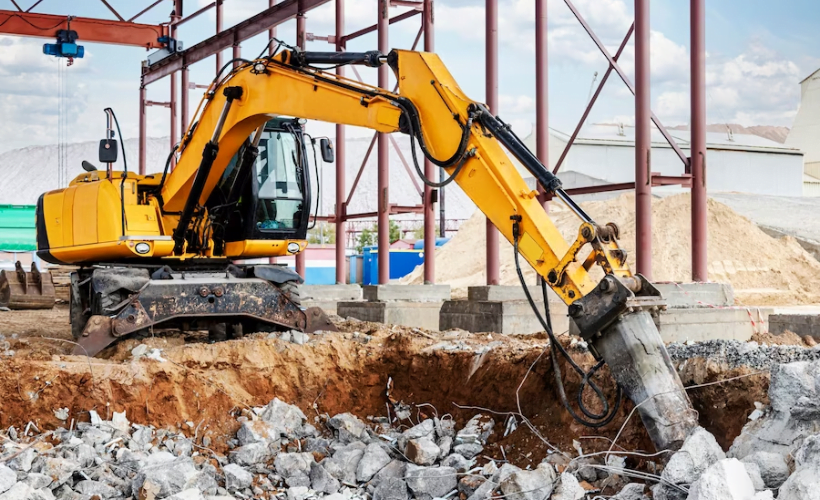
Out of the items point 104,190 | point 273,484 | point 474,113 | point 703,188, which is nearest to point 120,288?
point 104,190

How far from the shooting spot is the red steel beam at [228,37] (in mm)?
18734

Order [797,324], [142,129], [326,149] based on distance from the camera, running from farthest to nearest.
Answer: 1. [142,129]
2. [797,324]
3. [326,149]

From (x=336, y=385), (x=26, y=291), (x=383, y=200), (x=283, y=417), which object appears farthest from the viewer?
(x=26, y=291)

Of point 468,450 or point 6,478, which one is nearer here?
point 6,478

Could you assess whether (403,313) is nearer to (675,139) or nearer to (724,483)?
(724,483)

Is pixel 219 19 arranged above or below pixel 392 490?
above

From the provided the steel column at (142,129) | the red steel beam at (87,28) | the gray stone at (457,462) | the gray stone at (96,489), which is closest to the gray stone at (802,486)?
the gray stone at (457,462)

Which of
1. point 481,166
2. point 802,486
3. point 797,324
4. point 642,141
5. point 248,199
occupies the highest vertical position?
point 642,141

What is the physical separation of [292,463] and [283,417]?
1.10 metres

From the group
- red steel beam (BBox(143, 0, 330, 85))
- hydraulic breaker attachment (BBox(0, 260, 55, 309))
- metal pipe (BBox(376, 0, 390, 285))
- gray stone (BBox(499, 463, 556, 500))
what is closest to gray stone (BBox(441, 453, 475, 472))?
gray stone (BBox(499, 463, 556, 500))

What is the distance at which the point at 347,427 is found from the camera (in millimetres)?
7961

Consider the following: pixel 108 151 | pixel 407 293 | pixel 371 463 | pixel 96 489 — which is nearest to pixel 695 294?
pixel 407 293

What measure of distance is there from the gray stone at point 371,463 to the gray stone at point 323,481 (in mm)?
213

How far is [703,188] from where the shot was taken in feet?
40.4
